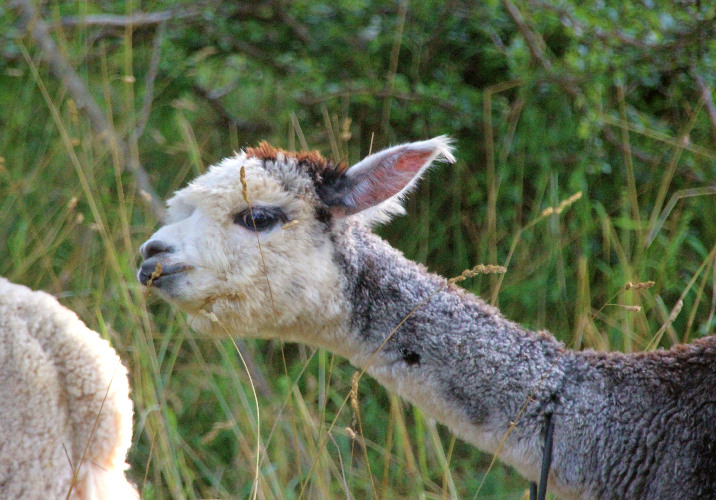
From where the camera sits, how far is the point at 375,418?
445cm

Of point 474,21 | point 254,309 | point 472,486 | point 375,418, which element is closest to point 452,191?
point 474,21

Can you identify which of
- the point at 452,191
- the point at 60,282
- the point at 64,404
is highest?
the point at 64,404

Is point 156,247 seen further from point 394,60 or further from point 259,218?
point 394,60

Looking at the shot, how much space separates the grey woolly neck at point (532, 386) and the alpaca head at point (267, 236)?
96 mm

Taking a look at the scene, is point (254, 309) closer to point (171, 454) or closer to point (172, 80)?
point (171, 454)

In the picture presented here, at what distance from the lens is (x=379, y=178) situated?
2.62 meters

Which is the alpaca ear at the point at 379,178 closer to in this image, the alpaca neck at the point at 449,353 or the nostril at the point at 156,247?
the alpaca neck at the point at 449,353

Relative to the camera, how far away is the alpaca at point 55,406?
1.96 m

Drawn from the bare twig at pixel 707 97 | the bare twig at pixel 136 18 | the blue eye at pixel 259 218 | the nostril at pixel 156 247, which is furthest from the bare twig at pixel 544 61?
the nostril at pixel 156 247

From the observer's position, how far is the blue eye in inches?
99.4

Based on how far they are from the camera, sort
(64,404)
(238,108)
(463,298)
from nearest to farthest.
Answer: (64,404)
(463,298)
(238,108)

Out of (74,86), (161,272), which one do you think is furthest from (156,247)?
(74,86)

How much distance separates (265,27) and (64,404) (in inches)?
143

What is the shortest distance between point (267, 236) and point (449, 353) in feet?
2.24
